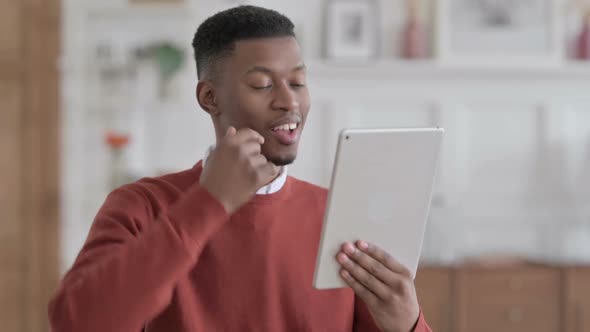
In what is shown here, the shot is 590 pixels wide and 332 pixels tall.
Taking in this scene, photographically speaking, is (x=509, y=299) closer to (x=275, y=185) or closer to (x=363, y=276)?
(x=275, y=185)

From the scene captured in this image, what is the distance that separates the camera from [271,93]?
118cm

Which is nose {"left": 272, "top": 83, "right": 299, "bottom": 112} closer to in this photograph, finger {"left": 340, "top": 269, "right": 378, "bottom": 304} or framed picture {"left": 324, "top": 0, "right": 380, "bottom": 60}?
finger {"left": 340, "top": 269, "right": 378, "bottom": 304}

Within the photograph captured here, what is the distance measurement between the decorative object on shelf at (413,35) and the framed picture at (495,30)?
0.31 ft

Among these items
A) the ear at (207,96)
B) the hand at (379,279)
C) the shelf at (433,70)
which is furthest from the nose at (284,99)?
the shelf at (433,70)

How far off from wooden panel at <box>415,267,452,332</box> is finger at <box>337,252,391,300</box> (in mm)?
2398

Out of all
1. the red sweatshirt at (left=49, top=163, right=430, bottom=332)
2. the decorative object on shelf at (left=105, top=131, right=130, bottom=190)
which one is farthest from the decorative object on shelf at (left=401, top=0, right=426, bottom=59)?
the red sweatshirt at (left=49, top=163, right=430, bottom=332)

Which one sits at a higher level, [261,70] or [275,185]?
[261,70]

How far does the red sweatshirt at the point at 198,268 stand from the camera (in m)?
0.96

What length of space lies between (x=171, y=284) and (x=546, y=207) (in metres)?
3.37

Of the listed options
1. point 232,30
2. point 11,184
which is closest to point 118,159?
point 11,184

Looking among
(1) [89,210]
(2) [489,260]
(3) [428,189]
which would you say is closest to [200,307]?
(3) [428,189]

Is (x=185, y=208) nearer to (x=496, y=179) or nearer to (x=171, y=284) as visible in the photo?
(x=171, y=284)

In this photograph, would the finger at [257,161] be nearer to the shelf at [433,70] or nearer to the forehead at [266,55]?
the forehead at [266,55]

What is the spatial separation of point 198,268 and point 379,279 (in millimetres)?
309
